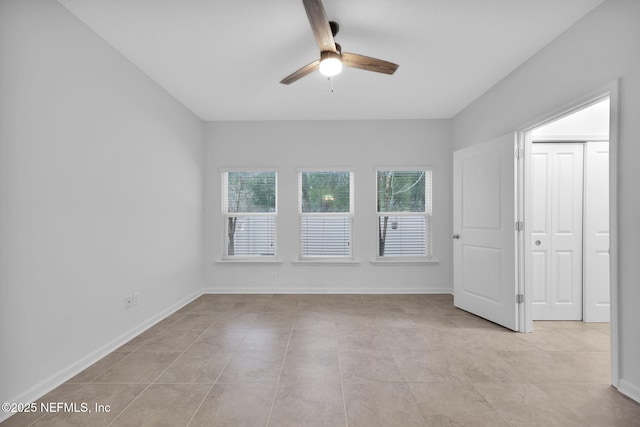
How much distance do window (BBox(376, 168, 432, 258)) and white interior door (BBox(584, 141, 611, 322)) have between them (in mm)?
1841

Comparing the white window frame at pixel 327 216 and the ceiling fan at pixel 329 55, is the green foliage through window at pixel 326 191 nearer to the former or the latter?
the white window frame at pixel 327 216

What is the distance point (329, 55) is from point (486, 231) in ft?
8.50

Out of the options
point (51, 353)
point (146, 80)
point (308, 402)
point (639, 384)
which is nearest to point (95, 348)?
point (51, 353)

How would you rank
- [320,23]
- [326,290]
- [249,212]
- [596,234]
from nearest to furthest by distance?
1. [320,23]
2. [596,234]
3. [326,290]
4. [249,212]

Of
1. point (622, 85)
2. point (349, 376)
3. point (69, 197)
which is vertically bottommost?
point (349, 376)

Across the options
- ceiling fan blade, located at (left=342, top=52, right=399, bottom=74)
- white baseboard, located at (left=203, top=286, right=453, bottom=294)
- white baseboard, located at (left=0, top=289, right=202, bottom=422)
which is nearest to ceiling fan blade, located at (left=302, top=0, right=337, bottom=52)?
ceiling fan blade, located at (left=342, top=52, right=399, bottom=74)

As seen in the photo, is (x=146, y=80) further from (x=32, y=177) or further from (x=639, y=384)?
(x=639, y=384)

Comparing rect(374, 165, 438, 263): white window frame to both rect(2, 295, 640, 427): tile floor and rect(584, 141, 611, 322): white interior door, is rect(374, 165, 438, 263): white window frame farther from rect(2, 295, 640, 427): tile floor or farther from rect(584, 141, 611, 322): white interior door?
rect(584, 141, 611, 322): white interior door

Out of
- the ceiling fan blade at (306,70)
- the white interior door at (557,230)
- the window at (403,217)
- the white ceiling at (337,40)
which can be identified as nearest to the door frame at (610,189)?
the white interior door at (557,230)

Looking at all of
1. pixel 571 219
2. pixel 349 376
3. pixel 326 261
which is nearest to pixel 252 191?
pixel 326 261

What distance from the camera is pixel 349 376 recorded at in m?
2.14

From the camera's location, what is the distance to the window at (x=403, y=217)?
14.9 feet

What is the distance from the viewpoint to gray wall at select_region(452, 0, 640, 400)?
6.05 feet

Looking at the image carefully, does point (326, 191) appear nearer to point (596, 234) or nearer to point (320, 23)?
point (320, 23)
